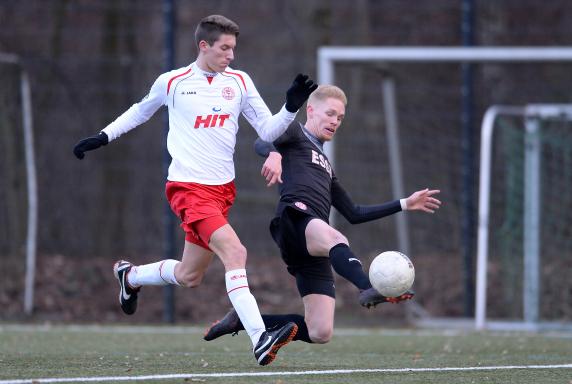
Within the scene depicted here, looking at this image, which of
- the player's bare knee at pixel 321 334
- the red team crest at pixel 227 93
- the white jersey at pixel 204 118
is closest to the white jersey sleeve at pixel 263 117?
the white jersey at pixel 204 118

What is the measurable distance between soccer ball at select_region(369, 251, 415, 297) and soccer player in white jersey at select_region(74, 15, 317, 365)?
75 cm

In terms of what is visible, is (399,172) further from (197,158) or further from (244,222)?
(197,158)

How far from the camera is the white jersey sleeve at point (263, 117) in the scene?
20.8 ft

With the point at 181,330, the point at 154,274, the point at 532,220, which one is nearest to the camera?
the point at 154,274

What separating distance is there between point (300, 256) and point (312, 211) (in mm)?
273

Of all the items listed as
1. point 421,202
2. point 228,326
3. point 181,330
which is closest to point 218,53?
point 421,202

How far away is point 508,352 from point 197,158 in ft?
8.91

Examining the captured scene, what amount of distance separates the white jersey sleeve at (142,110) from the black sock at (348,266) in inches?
54.5

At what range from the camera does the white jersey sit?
6398mm

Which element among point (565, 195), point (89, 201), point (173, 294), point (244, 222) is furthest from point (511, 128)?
point (89, 201)

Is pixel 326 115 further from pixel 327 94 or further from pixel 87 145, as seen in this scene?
pixel 87 145

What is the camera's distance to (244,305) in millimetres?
6051

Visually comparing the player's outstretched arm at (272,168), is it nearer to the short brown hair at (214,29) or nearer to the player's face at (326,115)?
the player's face at (326,115)

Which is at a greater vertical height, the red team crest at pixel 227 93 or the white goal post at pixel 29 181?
the red team crest at pixel 227 93
